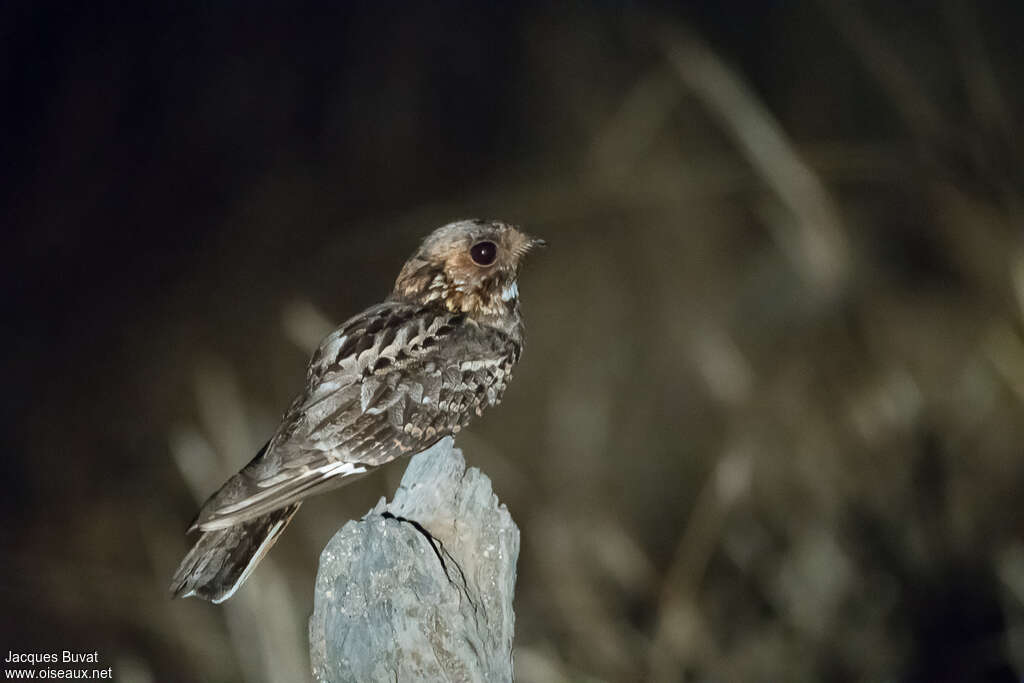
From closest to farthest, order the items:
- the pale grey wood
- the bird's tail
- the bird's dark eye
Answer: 1. the pale grey wood
2. the bird's tail
3. the bird's dark eye

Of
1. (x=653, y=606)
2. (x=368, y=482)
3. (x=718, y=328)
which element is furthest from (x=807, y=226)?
(x=368, y=482)

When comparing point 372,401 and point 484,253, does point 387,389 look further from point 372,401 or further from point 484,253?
point 484,253

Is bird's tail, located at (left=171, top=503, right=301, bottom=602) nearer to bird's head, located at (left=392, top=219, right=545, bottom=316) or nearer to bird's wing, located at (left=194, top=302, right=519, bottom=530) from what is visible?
bird's wing, located at (left=194, top=302, right=519, bottom=530)

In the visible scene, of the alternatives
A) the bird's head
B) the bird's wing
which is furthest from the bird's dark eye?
the bird's wing

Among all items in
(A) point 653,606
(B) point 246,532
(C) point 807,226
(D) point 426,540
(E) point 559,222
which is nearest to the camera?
(D) point 426,540

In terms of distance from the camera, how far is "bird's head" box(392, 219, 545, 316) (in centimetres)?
214

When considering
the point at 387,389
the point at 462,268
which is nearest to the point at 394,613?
the point at 387,389

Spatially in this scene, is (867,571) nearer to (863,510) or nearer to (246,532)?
(863,510)

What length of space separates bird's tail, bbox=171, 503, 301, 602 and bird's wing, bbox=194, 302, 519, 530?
0.08 m

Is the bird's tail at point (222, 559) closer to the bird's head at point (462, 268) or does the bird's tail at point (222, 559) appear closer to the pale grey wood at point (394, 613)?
the pale grey wood at point (394, 613)

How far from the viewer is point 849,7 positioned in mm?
3611

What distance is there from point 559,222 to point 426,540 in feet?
7.79

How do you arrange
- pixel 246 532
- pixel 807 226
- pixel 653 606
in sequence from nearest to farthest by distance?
pixel 246 532 < pixel 807 226 < pixel 653 606

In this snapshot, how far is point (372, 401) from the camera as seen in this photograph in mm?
1917
